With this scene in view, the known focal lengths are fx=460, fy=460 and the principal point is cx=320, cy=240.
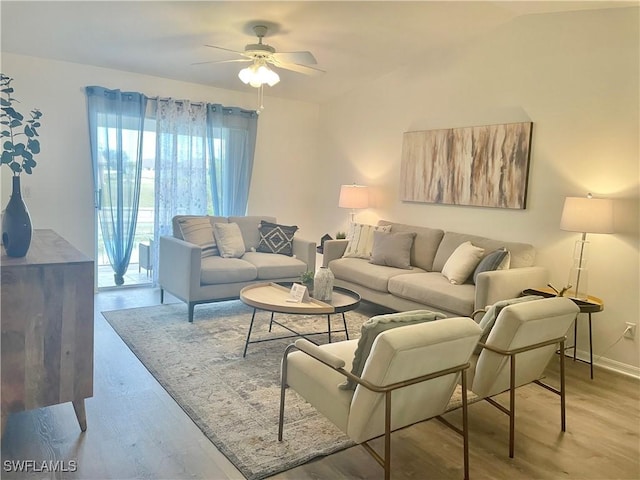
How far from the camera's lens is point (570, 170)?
3.90 m

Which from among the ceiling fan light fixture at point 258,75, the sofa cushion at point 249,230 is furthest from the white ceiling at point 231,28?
the sofa cushion at point 249,230

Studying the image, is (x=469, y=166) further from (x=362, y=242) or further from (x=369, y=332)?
(x=369, y=332)

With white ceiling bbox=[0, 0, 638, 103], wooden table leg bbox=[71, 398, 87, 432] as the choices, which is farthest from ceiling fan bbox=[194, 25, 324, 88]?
wooden table leg bbox=[71, 398, 87, 432]

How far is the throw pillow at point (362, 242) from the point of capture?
5.21 meters

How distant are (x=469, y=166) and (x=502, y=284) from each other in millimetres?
1508

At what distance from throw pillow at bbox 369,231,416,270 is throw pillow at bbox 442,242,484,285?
1.98 feet

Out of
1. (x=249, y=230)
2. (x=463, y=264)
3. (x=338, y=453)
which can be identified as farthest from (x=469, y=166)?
(x=338, y=453)

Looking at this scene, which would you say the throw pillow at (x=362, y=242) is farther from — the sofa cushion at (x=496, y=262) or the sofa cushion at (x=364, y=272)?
the sofa cushion at (x=496, y=262)

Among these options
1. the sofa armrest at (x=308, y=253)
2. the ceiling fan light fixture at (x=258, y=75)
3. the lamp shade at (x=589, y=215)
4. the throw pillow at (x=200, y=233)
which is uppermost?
the ceiling fan light fixture at (x=258, y=75)

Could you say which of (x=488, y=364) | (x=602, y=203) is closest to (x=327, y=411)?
(x=488, y=364)

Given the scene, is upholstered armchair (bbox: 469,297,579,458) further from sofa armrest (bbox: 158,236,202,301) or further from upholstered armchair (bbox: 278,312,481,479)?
sofa armrest (bbox: 158,236,202,301)

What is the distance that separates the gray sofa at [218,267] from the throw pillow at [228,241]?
8 centimetres

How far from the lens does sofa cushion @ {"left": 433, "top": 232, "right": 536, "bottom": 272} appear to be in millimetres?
4078

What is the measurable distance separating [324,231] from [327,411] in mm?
4662
